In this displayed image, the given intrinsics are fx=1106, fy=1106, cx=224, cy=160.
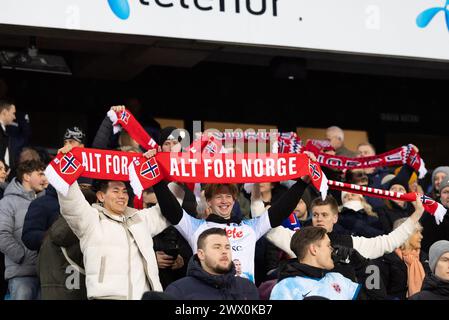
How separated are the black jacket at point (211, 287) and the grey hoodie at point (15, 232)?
5.92ft

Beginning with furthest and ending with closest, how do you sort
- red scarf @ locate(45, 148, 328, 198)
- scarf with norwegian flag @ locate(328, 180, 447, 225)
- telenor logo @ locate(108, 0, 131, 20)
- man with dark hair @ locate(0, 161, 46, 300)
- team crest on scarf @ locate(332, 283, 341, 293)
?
telenor logo @ locate(108, 0, 131, 20) < scarf with norwegian flag @ locate(328, 180, 447, 225) < man with dark hair @ locate(0, 161, 46, 300) < red scarf @ locate(45, 148, 328, 198) < team crest on scarf @ locate(332, 283, 341, 293)

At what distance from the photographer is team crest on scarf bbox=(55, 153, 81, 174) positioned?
25.5ft

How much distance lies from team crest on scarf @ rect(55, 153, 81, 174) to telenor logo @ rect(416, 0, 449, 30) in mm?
5283

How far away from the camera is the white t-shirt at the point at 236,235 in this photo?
8.19 m

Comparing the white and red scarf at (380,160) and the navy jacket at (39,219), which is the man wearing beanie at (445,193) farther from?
the navy jacket at (39,219)

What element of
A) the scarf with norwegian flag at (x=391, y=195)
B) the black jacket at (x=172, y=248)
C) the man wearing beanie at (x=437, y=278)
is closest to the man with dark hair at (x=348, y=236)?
the scarf with norwegian flag at (x=391, y=195)

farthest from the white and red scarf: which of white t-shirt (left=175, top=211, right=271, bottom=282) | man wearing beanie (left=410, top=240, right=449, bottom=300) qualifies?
white t-shirt (left=175, top=211, right=271, bottom=282)

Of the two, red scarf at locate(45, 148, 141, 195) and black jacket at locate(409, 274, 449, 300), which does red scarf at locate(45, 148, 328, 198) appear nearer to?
red scarf at locate(45, 148, 141, 195)

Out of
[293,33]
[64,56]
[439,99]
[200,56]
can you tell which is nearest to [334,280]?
[293,33]

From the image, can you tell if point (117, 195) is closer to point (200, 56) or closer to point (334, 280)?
point (334, 280)

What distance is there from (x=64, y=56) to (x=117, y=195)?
5956 mm
